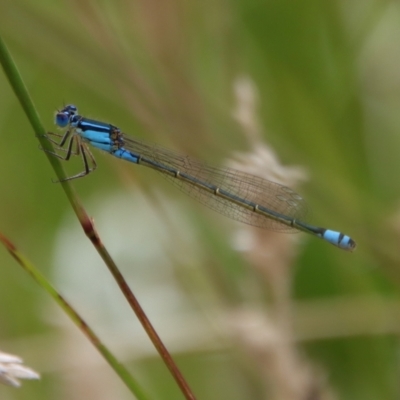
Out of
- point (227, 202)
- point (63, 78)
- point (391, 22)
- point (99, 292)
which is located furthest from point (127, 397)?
point (391, 22)

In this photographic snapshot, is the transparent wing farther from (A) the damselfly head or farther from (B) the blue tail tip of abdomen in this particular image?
(A) the damselfly head

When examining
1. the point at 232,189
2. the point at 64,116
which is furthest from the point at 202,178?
the point at 64,116

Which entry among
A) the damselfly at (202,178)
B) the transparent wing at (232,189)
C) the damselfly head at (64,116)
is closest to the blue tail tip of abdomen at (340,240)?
the damselfly at (202,178)

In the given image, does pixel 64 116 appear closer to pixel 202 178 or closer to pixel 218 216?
pixel 202 178

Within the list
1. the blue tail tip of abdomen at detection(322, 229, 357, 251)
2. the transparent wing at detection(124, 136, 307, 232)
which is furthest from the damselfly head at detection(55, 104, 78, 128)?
the blue tail tip of abdomen at detection(322, 229, 357, 251)

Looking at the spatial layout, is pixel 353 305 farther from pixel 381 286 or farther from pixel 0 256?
pixel 0 256

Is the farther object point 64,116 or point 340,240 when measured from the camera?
point 64,116
